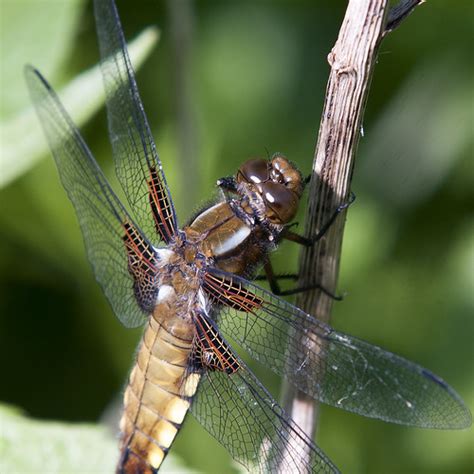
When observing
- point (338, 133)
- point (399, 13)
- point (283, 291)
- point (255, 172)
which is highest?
point (399, 13)

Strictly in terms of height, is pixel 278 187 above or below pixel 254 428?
above

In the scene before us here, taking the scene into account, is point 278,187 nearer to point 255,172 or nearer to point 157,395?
point 255,172

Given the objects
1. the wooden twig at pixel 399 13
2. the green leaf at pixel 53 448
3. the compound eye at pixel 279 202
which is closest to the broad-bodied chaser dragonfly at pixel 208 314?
the compound eye at pixel 279 202

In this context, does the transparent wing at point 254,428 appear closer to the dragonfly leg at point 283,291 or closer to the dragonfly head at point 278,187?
the dragonfly leg at point 283,291

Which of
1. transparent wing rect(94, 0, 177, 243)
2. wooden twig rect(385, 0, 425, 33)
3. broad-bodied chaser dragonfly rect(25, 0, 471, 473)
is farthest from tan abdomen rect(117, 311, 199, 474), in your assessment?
wooden twig rect(385, 0, 425, 33)

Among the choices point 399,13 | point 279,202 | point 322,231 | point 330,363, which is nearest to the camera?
point 399,13

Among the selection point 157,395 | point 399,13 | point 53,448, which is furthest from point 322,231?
point 53,448

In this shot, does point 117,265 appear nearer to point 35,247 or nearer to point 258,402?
point 258,402
